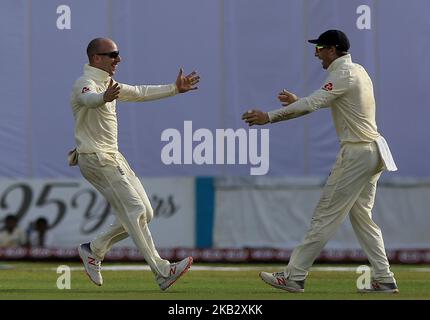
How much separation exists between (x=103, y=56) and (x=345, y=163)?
2.40 meters

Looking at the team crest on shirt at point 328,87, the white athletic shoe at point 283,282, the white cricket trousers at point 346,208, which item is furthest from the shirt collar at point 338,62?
the white athletic shoe at point 283,282

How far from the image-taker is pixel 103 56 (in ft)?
45.3

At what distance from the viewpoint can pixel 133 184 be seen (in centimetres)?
1386

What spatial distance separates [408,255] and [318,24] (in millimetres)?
3440

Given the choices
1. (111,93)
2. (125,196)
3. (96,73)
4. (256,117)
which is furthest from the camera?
(96,73)

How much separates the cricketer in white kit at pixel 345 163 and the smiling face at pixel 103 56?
1.60m

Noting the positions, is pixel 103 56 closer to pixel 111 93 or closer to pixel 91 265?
pixel 111 93

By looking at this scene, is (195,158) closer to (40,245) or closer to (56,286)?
(40,245)

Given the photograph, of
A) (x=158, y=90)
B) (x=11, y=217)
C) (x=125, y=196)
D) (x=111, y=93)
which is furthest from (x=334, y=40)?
(x=11, y=217)

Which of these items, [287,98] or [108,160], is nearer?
[287,98]

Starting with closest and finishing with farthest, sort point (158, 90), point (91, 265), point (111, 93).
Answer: point (111, 93), point (91, 265), point (158, 90)

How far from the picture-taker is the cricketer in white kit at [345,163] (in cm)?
1348

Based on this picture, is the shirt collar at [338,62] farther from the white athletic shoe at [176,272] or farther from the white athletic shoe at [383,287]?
the white athletic shoe at [176,272]

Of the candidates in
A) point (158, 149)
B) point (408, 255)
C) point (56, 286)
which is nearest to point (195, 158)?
point (158, 149)
